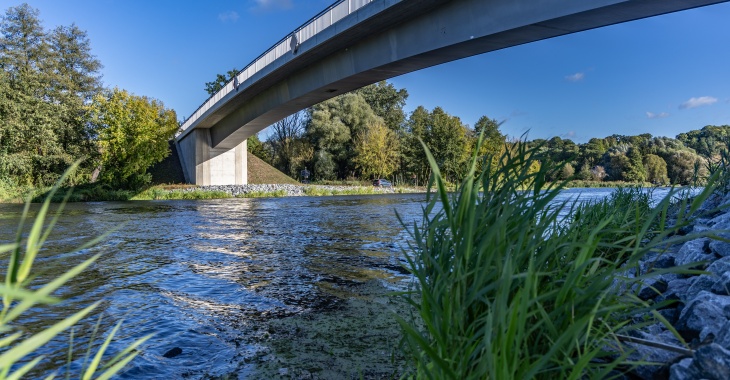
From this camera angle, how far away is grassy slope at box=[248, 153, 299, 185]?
143 ft

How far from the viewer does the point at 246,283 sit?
652 cm

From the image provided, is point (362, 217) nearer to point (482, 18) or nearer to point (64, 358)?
point (482, 18)

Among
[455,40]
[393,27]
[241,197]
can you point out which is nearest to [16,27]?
[241,197]

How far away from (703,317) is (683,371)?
1.74ft

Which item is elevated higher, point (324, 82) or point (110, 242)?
point (324, 82)

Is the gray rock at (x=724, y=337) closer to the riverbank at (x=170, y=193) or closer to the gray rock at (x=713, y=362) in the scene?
the gray rock at (x=713, y=362)

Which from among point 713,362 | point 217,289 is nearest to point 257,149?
point 217,289

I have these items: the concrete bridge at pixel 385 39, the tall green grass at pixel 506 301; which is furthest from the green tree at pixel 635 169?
the tall green grass at pixel 506 301

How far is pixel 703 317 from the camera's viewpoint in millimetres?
2189

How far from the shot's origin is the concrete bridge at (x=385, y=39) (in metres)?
11.3

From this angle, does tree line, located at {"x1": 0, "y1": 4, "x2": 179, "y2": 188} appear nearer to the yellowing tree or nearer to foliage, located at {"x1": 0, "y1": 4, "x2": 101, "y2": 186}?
foliage, located at {"x1": 0, "y1": 4, "x2": 101, "y2": 186}

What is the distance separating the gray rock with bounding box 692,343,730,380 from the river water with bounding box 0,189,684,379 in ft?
4.92

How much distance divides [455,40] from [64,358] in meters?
13.0

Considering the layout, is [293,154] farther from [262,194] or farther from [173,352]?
[173,352]
